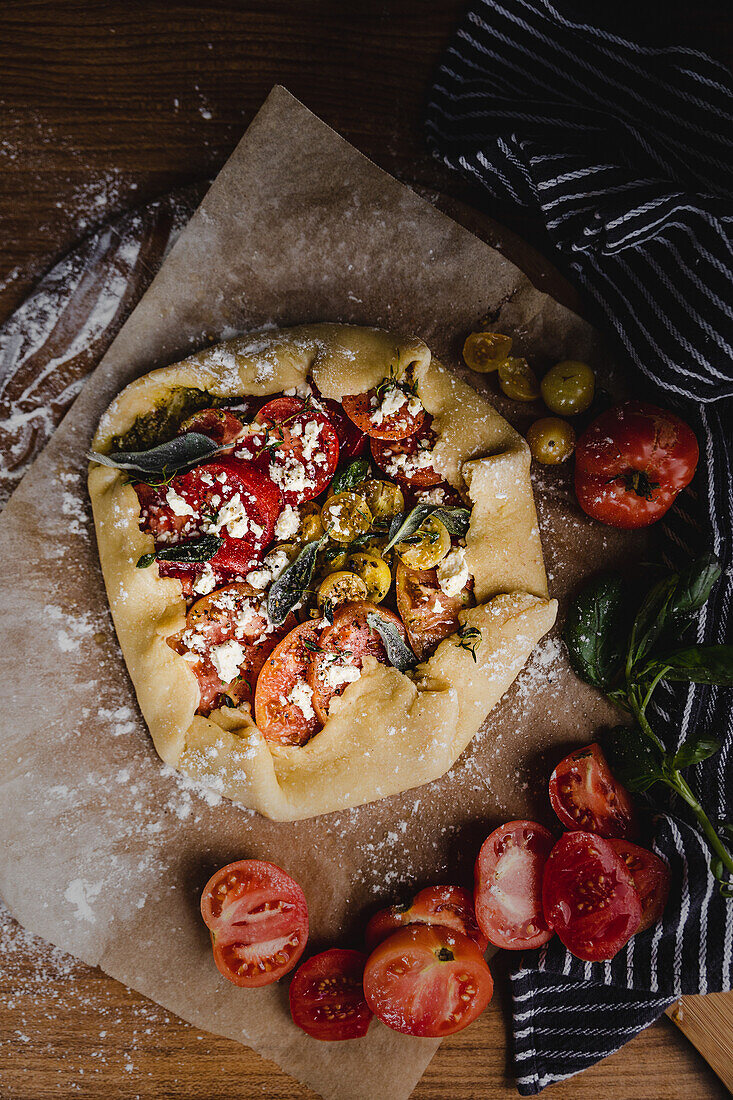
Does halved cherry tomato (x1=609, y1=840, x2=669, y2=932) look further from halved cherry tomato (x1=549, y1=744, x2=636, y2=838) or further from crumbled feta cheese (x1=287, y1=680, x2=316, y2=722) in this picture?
crumbled feta cheese (x1=287, y1=680, x2=316, y2=722)

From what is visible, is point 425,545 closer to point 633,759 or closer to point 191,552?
point 191,552

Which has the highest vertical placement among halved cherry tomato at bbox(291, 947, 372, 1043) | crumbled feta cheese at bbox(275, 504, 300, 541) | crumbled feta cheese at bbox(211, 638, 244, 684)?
crumbled feta cheese at bbox(275, 504, 300, 541)

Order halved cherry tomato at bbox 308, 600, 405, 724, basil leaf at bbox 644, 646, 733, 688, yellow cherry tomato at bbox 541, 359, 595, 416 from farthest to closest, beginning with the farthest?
yellow cherry tomato at bbox 541, 359, 595, 416
halved cherry tomato at bbox 308, 600, 405, 724
basil leaf at bbox 644, 646, 733, 688

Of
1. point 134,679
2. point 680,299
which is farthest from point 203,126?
point 134,679

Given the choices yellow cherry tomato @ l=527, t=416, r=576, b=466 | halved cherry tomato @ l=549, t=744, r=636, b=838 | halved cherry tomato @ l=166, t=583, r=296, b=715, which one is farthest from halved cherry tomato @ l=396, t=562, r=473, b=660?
halved cherry tomato @ l=549, t=744, r=636, b=838

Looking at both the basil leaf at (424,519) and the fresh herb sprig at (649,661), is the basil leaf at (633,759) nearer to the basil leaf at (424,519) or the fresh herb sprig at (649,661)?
the fresh herb sprig at (649,661)

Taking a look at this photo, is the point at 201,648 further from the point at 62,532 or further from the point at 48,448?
the point at 48,448
